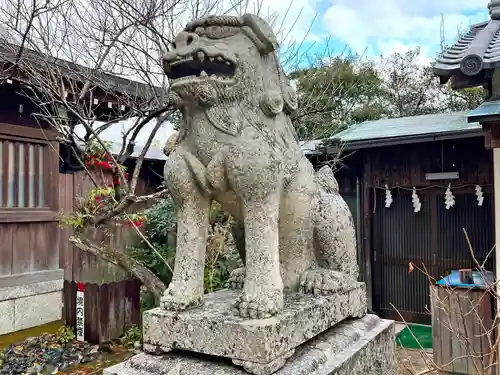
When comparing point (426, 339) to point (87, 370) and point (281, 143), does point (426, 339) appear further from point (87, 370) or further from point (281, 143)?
point (281, 143)

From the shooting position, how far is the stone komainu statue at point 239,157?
1.72 metres

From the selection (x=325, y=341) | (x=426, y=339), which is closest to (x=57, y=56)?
(x=325, y=341)

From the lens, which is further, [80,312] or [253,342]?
[80,312]

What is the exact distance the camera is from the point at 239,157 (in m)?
1.76

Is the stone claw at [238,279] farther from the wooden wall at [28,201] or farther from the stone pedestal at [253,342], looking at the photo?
the wooden wall at [28,201]

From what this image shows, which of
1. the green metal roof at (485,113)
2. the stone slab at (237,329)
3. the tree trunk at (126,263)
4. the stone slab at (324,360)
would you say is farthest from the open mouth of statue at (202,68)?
the tree trunk at (126,263)

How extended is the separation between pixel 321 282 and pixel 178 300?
68 centimetres

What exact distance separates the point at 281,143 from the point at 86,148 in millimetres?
3651

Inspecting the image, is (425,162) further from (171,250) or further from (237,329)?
(237,329)

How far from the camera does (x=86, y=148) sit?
4969mm

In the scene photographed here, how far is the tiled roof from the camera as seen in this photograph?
4188 mm

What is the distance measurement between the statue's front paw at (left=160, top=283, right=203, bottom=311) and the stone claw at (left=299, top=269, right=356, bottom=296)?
53 cm

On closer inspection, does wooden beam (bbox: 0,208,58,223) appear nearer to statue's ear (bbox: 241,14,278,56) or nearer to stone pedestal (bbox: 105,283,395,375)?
stone pedestal (bbox: 105,283,395,375)

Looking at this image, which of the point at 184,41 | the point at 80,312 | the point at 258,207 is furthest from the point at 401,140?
the point at 184,41
